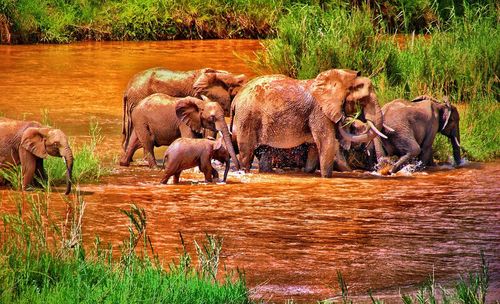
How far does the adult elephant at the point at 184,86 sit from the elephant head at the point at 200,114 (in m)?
0.89

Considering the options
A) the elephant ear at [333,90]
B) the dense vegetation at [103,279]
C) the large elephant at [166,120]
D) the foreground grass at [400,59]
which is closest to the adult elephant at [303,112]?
the elephant ear at [333,90]

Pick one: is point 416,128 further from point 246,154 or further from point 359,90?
point 246,154

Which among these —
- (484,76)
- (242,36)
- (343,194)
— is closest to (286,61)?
(484,76)

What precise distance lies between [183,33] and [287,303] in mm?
16737

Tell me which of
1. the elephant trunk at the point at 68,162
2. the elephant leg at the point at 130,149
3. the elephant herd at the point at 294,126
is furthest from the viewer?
the elephant leg at the point at 130,149

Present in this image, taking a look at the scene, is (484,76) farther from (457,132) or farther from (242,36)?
(242,36)

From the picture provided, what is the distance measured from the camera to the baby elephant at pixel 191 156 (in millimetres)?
12234

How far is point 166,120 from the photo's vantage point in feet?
44.3

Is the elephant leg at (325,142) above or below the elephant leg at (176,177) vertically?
above

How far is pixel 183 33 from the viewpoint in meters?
24.6

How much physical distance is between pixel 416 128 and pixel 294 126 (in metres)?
1.29

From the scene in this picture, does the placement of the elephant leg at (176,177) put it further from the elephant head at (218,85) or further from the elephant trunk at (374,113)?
→ the elephant trunk at (374,113)

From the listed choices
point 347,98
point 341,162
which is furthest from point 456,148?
point 347,98

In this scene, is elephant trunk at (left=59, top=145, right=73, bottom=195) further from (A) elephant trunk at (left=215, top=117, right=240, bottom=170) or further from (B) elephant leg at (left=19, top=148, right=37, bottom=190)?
(A) elephant trunk at (left=215, top=117, right=240, bottom=170)
